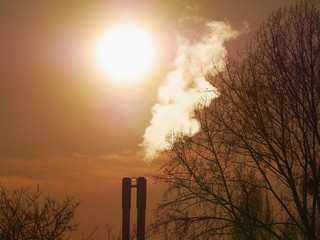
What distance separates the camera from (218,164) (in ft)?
63.7

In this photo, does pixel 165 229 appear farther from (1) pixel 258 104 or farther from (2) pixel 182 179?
(1) pixel 258 104

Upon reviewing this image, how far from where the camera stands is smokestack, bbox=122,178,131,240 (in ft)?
116

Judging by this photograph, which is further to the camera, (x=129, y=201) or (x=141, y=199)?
(x=141, y=199)

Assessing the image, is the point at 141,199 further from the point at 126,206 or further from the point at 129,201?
the point at 126,206

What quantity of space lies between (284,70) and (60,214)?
28.5ft

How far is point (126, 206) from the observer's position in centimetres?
3538

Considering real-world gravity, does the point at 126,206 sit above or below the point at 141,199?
below

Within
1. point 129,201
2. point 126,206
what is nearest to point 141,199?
point 129,201

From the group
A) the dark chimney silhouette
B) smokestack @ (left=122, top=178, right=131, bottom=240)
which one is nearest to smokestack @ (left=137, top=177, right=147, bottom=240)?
the dark chimney silhouette

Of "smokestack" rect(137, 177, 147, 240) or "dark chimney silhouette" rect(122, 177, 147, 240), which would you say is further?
"smokestack" rect(137, 177, 147, 240)

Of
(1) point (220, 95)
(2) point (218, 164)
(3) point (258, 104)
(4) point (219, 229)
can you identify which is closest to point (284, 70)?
(3) point (258, 104)

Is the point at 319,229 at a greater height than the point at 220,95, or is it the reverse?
the point at 220,95

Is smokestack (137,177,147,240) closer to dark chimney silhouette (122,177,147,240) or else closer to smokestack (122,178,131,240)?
dark chimney silhouette (122,177,147,240)

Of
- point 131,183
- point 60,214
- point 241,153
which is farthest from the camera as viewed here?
point 131,183
